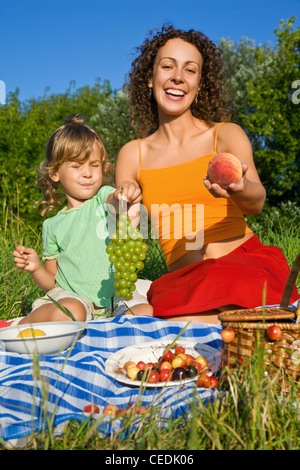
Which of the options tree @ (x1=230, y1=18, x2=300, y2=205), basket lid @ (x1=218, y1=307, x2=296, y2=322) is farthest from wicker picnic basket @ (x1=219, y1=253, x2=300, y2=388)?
tree @ (x1=230, y1=18, x2=300, y2=205)

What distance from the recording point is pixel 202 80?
3922 mm

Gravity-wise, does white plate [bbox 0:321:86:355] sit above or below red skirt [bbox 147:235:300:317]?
below

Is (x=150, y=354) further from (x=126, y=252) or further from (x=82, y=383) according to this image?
(x=126, y=252)

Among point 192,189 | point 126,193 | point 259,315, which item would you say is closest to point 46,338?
point 259,315

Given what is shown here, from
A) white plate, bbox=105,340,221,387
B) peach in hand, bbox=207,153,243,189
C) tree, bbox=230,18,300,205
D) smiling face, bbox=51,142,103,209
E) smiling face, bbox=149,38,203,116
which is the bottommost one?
white plate, bbox=105,340,221,387

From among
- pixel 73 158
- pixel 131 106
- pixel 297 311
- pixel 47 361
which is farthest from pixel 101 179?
pixel 297 311

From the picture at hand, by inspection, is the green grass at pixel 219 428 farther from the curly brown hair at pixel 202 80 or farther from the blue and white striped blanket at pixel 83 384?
the curly brown hair at pixel 202 80

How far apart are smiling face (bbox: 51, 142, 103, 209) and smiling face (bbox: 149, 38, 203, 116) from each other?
2.24 ft

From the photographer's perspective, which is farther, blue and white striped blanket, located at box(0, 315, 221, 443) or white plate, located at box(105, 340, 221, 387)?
white plate, located at box(105, 340, 221, 387)

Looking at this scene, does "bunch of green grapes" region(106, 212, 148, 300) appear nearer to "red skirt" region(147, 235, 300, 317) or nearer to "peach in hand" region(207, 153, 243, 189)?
"red skirt" region(147, 235, 300, 317)

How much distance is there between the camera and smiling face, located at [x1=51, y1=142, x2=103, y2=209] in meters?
3.88

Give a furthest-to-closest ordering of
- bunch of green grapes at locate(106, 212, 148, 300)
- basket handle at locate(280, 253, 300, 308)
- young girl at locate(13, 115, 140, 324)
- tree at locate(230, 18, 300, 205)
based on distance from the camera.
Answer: tree at locate(230, 18, 300, 205), young girl at locate(13, 115, 140, 324), bunch of green grapes at locate(106, 212, 148, 300), basket handle at locate(280, 253, 300, 308)

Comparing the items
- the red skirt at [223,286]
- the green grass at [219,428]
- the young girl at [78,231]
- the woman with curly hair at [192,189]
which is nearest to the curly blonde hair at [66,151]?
the young girl at [78,231]
